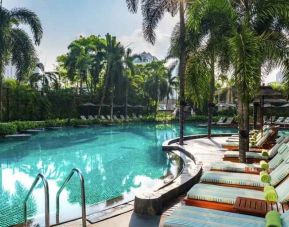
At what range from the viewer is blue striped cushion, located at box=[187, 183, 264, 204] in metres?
4.20

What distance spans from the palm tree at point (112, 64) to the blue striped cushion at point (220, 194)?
27551 millimetres

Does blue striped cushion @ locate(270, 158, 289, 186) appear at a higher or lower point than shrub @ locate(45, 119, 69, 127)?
higher

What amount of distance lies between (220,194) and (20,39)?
60.4 ft

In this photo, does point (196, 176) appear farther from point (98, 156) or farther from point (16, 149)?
point (16, 149)

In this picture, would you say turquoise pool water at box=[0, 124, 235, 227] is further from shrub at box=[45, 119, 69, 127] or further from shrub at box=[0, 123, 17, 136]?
shrub at box=[45, 119, 69, 127]

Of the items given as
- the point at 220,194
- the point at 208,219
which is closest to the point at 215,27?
the point at 220,194

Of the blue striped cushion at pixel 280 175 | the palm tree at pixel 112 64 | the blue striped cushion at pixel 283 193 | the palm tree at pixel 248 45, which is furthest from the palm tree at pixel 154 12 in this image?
the palm tree at pixel 112 64

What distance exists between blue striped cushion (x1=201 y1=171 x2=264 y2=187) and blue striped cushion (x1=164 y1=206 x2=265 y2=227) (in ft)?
5.39

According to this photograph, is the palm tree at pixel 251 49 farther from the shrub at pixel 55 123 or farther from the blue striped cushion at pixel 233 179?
the shrub at pixel 55 123

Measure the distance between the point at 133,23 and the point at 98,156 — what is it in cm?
918

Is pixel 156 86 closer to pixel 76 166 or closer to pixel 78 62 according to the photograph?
pixel 78 62

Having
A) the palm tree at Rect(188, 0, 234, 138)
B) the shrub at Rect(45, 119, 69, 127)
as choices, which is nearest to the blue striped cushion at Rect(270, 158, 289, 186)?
the palm tree at Rect(188, 0, 234, 138)

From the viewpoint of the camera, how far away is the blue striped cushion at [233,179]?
16.4 ft

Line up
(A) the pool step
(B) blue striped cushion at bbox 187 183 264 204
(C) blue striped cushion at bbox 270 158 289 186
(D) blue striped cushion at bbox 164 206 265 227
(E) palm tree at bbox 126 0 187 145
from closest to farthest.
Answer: (D) blue striped cushion at bbox 164 206 265 227, (B) blue striped cushion at bbox 187 183 264 204, (A) the pool step, (C) blue striped cushion at bbox 270 158 289 186, (E) palm tree at bbox 126 0 187 145
